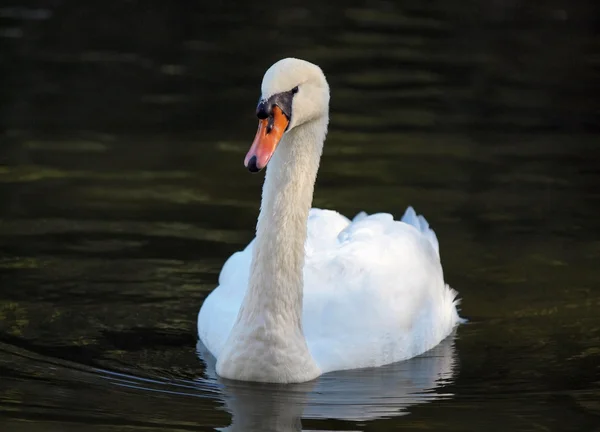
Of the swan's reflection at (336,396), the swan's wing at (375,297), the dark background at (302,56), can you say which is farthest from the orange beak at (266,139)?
the dark background at (302,56)

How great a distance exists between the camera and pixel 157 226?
1362 centimetres

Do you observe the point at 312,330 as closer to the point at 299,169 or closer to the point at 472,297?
the point at 299,169

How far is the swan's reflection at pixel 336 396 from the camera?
9312mm

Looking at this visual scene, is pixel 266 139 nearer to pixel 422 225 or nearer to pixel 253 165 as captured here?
pixel 253 165

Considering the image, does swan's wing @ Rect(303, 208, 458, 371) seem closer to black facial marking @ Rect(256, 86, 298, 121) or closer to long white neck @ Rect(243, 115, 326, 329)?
long white neck @ Rect(243, 115, 326, 329)

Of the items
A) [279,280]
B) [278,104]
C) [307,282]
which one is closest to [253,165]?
[278,104]

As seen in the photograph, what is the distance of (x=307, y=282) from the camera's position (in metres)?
10.9

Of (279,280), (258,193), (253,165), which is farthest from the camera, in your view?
(258,193)

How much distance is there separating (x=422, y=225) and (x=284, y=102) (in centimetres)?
363

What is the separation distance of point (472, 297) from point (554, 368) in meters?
1.91

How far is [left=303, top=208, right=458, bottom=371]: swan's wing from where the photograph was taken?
1046 centimetres

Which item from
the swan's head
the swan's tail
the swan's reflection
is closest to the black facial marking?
the swan's head

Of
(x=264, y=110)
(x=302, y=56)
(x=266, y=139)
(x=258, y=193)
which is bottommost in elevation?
(x=258, y=193)

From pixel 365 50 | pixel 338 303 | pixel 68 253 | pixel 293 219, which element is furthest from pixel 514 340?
pixel 365 50
